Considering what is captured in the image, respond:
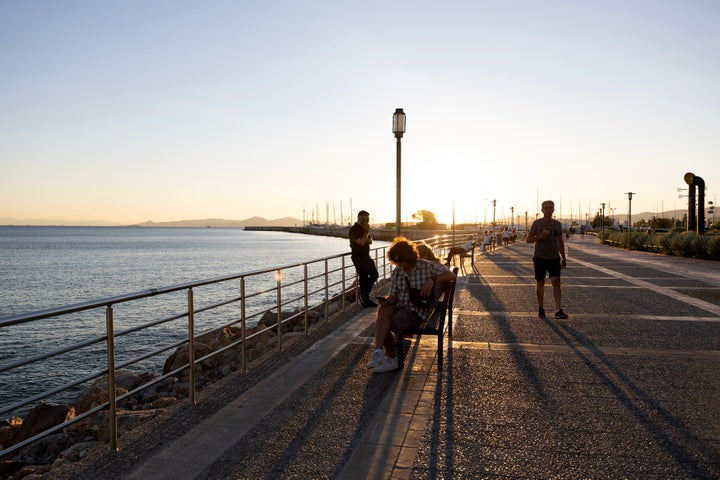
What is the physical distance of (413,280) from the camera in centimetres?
562

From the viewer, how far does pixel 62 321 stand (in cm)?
2072

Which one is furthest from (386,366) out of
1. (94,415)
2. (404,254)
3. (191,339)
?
(94,415)

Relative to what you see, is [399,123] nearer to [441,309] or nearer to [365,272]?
[365,272]

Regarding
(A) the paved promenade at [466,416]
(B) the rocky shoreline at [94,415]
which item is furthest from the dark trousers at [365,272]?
(A) the paved promenade at [466,416]

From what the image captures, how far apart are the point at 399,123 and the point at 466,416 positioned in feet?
26.9

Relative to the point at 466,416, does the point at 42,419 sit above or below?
below

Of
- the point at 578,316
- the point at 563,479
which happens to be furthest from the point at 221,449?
the point at 578,316

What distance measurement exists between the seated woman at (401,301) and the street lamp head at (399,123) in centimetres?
615

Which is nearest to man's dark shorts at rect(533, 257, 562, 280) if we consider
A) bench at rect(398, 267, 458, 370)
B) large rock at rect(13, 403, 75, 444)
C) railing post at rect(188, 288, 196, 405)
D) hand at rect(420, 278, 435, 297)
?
bench at rect(398, 267, 458, 370)

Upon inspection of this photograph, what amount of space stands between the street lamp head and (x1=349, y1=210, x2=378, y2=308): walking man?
2.66 metres

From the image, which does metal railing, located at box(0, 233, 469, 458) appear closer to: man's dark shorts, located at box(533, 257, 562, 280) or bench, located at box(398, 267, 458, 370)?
bench, located at box(398, 267, 458, 370)

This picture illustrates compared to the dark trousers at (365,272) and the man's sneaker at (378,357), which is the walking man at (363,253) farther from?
the man's sneaker at (378,357)

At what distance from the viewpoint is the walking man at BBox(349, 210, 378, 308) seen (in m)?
9.25

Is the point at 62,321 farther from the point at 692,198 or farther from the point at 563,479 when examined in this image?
the point at 692,198
